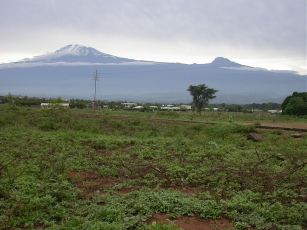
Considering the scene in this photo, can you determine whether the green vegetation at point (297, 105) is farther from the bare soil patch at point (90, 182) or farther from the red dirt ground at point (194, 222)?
the red dirt ground at point (194, 222)

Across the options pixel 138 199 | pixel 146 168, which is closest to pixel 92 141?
pixel 146 168

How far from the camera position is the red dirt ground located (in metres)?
6.93

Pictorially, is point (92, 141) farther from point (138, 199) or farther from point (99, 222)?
point (99, 222)

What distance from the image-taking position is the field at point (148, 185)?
7.15m

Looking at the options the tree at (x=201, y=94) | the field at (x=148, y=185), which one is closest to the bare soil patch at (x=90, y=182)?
the field at (x=148, y=185)

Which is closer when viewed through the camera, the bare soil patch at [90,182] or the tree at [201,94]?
the bare soil patch at [90,182]

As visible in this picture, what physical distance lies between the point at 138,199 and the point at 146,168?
298 cm

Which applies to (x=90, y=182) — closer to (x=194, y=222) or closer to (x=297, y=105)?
(x=194, y=222)

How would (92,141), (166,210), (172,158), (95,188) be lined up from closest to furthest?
(166,210), (95,188), (172,158), (92,141)

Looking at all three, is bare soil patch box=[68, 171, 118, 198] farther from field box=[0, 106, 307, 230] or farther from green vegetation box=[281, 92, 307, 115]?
green vegetation box=[281, 92, 307, 115]

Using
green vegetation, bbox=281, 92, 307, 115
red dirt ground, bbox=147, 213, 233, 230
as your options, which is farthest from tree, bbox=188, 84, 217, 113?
red dirt ground, bbox=147, 213, 233, 230

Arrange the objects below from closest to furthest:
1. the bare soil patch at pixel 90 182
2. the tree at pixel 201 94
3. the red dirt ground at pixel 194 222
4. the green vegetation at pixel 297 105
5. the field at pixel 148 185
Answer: the red dirt ground at pixel 194 222 < the field at pixel 148 185 < the bare soil patch at pixel 90 182 < the green vegetation at pixel 297 105 < the tree at pixel 201 94

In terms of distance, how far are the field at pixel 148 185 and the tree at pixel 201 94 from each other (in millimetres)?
44201

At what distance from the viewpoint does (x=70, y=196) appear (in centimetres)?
828
